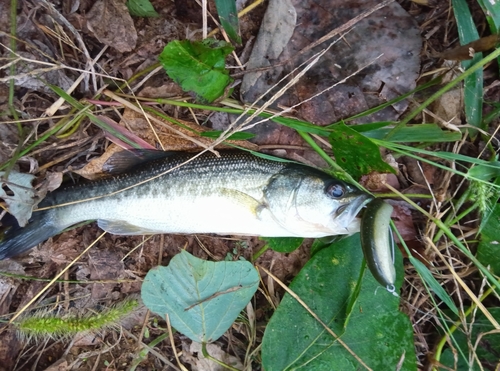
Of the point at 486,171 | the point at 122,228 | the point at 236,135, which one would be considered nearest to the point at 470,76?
the point at 486,171

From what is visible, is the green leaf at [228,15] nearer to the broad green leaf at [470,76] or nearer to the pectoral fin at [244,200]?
the pectoral fin at [244,200]

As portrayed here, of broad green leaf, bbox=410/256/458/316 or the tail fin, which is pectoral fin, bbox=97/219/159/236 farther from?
broad green leaf, bbox=410/256/458/316

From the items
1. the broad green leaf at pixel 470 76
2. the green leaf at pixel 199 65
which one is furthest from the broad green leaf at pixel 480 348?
the green leaf at pixel 199 65

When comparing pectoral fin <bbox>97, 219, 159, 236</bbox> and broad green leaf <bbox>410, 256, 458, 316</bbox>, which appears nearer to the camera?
broad green leaf <bbox>410, 256, 458, 316</bbox>

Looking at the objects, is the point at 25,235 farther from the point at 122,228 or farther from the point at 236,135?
the point at 236,135

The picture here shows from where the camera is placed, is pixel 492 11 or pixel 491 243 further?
pixel 491 243

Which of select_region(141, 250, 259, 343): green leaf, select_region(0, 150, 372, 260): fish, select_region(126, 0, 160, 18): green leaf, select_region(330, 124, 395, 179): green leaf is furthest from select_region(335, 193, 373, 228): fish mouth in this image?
select_region(126, 0, 160, 18): green leaf

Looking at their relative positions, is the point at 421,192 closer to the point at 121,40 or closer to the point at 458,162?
the point at 458,162
